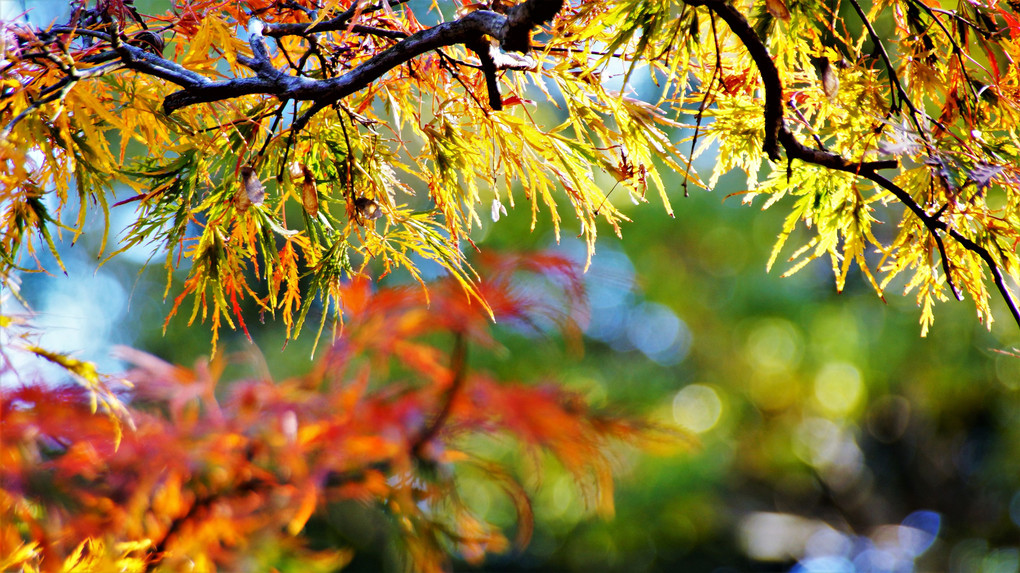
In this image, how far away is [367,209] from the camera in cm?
54

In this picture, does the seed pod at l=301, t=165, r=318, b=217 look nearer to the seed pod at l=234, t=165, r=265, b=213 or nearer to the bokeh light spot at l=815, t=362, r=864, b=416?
the seed pod at l=234, t=165, r=265, b=213

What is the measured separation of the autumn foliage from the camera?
2.84 feet

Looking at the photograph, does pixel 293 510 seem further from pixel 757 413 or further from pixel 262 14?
pixel 757 413

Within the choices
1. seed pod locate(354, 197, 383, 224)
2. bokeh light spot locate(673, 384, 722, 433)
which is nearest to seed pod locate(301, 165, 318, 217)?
seed pod locate(354, 197, 383, 224)

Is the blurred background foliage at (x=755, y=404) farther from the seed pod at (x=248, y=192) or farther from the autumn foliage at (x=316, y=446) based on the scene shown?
the seed pod at (x=248, y=192)

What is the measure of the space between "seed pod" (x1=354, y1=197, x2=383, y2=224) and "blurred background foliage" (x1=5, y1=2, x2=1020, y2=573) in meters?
2.26

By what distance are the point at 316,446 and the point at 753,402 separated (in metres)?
2.95

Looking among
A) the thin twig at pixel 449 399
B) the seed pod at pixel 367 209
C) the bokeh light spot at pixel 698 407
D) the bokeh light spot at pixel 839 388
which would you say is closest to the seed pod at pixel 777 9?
the seed pod at pixel 367 209

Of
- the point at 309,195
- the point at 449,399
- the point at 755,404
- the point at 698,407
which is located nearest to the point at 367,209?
the point at 309,195

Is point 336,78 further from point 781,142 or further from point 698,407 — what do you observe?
point 698,407

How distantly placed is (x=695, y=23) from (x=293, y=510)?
80 centimetres

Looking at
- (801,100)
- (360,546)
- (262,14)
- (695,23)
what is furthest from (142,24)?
(360,546)

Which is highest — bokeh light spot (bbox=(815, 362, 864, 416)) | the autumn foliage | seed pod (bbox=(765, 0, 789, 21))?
seed pod (bbox=(765, 0, 789, 21))

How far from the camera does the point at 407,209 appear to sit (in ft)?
1.82
